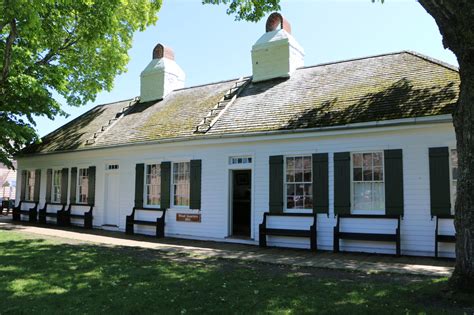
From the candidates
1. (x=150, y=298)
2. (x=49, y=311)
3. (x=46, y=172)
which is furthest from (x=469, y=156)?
(x=46, y=172)

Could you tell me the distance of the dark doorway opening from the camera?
13.9m

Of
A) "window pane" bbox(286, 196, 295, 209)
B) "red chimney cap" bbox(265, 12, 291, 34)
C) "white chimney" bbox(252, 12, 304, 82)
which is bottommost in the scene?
"window pane" bbox(286, 196, 295, 209)

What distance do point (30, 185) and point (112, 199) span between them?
7.04 m

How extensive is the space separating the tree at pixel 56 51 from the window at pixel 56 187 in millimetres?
2198

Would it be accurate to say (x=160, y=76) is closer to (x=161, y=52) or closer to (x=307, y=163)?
(x=161, y=52)

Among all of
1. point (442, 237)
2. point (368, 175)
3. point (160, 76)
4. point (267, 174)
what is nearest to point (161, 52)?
point (160, 76)

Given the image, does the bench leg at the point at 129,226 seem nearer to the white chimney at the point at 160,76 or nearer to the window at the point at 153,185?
the window at the point at 153,185

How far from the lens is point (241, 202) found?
45.7ft

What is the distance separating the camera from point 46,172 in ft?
65.7

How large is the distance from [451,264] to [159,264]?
6.46m

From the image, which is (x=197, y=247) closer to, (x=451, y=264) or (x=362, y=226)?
(x=362, y=226)

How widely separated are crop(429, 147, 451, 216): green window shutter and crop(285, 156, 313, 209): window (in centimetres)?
316

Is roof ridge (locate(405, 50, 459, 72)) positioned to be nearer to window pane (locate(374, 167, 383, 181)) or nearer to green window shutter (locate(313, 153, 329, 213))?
window pane (locate(374, 167, 383, 181))

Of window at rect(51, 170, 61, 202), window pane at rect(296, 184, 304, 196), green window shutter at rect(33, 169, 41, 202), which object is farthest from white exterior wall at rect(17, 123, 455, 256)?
green window shutter at rect(33, 169, 41, 202)
